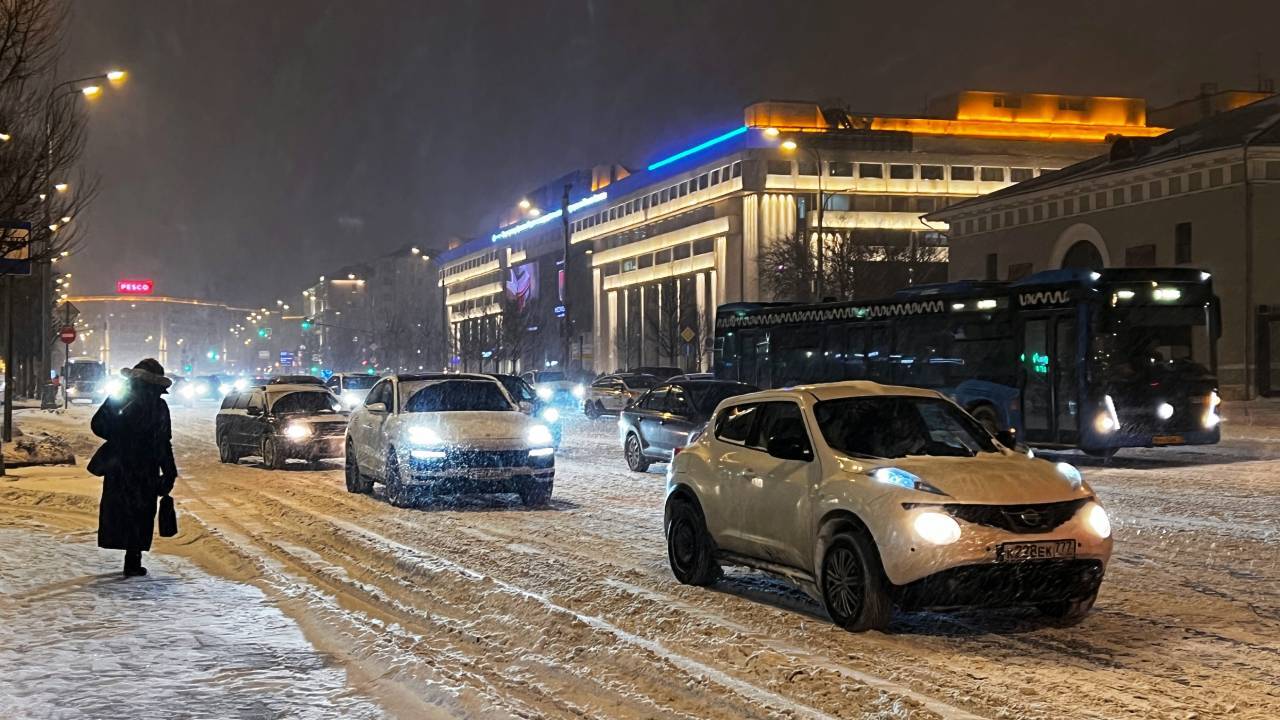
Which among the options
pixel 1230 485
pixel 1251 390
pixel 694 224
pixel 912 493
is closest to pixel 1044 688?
pixel 912 493

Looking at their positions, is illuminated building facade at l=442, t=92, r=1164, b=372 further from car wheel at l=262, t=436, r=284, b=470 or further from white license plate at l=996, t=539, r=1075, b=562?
white license plate at l=996, t=539, r=1075, b=562

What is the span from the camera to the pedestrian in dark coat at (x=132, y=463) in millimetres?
10773

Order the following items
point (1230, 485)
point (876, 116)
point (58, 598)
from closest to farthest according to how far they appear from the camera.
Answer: point (58, 598) < point (1230, 485) < point (876, 116)

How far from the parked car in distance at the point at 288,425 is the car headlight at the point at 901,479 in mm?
17124

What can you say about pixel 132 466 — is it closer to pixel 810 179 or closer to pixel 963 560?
pixel 963 560

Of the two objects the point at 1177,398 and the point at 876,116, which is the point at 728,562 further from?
the point at 876,116

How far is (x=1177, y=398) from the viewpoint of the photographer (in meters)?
23.1

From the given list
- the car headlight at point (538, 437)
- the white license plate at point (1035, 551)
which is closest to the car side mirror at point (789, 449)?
the white license plate at point (1035, 551)

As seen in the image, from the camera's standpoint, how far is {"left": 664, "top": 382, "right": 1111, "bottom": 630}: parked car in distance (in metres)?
7.97

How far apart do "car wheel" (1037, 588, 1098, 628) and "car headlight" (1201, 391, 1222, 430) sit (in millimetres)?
16303

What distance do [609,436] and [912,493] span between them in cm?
2817

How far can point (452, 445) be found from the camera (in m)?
16.3

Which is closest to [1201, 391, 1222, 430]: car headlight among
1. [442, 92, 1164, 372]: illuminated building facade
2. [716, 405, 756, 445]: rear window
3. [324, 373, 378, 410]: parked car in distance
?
[716, 405, 756, 445]: rear window

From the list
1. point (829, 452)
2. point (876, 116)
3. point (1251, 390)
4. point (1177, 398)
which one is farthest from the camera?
point (876, 116)
